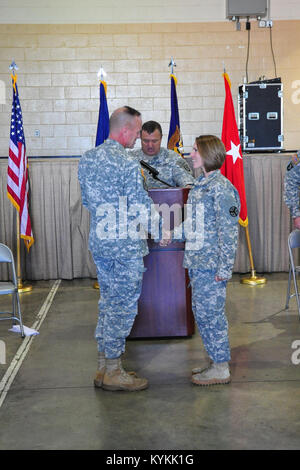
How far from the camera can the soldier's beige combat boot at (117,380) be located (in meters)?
3.40

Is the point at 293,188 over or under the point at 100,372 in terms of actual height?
over

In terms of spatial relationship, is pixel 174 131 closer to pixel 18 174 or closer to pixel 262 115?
pixel 262 115

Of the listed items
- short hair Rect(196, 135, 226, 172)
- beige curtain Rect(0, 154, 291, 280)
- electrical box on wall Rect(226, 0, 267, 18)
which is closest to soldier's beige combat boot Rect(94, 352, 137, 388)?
short hair Rect(196, 135, 226, 172)

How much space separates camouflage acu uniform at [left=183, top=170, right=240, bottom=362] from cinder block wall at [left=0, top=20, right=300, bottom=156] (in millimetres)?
5638

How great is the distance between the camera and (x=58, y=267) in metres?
6.96

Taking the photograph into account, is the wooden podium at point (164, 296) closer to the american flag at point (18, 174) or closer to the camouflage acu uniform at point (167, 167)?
the camouflage acu uniform at point (167, 167)

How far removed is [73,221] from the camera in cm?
688

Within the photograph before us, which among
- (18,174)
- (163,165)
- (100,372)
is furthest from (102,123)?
(100,372)

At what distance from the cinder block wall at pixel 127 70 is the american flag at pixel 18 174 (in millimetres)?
2289

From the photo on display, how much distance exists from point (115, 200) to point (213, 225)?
592 millimetres

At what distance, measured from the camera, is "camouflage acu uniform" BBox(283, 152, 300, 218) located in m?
4.78

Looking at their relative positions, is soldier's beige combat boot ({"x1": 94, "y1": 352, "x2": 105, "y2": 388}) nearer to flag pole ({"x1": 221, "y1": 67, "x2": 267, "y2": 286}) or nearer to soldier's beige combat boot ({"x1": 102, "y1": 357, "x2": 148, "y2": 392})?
soldier's beige combat boot ({"x1": 102, "y1": 357, "x2": 148, "y2": 392})

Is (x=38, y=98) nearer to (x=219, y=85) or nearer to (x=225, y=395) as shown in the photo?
(x=219, y=85)
